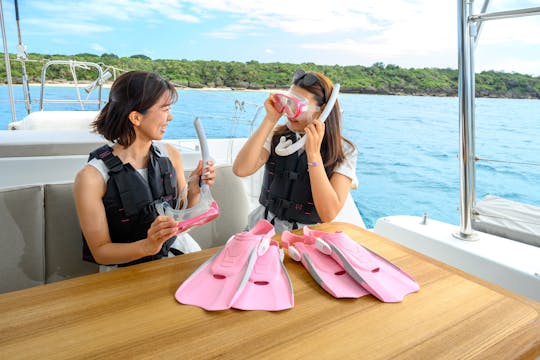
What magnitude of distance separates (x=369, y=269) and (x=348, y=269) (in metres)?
0.05

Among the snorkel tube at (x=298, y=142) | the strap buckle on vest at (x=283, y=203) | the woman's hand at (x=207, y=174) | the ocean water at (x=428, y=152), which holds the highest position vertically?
the snorkel tube at (x=298, y=142)

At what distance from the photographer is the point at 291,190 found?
150cm

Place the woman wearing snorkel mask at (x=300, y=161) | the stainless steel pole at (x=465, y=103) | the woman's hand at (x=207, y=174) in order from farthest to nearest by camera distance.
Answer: the stainless steel pole at (x=465, y=103) < the woman wearing snorkel mask at (x=300, y=161) < the woman's hand at (x=207, y=174)

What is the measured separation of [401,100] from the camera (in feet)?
71.8

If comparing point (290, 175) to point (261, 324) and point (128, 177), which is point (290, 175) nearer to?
point (128, 177)

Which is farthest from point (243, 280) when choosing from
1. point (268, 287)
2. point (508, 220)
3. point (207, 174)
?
point (508, 220)

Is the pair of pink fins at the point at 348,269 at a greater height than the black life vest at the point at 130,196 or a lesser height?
lesser

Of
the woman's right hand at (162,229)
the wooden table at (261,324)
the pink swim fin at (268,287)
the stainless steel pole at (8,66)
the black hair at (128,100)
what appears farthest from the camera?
the stainless steel pole at (8,66)

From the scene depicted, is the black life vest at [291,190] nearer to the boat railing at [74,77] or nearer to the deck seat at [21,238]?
the deck seat at [21,238]

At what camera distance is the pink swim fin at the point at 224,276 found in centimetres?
76

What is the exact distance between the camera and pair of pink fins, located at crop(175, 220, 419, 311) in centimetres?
77

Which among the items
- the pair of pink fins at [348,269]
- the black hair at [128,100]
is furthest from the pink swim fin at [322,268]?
the black hair at [128,100]

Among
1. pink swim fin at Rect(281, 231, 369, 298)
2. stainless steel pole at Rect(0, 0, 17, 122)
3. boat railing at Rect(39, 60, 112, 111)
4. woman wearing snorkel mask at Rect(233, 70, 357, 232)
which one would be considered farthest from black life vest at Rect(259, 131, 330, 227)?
stainless steel pole at Rect(0, 0, 17, 122)

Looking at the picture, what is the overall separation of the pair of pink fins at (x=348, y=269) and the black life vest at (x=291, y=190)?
→ 44 centimetres
